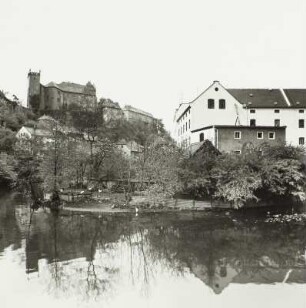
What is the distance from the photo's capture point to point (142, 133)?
11662 cm

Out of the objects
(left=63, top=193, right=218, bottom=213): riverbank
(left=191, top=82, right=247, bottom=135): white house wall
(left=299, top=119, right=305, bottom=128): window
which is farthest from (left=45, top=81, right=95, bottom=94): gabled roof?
(left=63, top=193, right=218, bottom=213): riverbank

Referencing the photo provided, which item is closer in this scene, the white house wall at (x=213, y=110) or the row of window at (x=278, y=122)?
the white house wall at (x=213, y=110)

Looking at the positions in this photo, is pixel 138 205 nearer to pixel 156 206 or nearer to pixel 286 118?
pixel 156 206

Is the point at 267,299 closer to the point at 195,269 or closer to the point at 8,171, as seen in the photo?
the point at 195,269

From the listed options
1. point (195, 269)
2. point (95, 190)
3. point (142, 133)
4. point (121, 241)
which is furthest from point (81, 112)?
point (195, 269)

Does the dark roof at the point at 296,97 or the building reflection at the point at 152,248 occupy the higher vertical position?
the dark roof at the point at 296,97

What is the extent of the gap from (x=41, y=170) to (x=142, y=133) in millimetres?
Result: 74236

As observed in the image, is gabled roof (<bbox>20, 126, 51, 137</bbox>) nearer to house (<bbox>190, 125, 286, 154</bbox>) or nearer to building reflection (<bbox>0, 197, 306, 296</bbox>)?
house (<bbox>190, 125, 286, 154</bbox>)

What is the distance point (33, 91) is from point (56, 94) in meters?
7.38

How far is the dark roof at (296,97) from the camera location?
58.1 m

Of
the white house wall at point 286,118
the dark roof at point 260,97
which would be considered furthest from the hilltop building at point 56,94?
the white house wall at point 286,118

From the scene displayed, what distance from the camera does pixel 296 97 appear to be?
60156 mm

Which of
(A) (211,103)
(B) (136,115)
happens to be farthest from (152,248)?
(B) (136,115)

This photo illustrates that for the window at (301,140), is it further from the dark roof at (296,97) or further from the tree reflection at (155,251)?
the tree reflection at (155,251)
